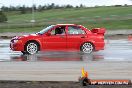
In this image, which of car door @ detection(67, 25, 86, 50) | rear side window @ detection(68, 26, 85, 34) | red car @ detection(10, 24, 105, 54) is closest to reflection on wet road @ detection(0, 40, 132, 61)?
red car @ detection(10, 24, 105, 54)

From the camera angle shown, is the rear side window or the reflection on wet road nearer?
the reflection on wet road

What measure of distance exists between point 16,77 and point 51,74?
3.56 ft

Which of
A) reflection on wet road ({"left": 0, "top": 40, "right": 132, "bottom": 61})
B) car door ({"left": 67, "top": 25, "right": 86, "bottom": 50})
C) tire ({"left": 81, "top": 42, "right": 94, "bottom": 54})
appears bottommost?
reflection on wet road ({"left": 0, "top": 40, "right": 132, "bottom": 61})

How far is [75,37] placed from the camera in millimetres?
22203

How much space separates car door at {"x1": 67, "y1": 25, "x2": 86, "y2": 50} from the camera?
22.1 m

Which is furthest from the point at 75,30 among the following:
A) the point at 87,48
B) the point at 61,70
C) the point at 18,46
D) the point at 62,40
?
the point at 61,70

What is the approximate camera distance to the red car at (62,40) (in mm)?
21538

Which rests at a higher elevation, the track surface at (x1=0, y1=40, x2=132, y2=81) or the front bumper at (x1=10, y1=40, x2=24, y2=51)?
the front bumper at (x1=10, y1=40, x2=24, y2=51)

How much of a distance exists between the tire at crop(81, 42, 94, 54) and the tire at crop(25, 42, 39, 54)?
6.90ft

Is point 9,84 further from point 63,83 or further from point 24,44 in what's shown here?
point 24,44

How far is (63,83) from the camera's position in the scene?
11.7 metres

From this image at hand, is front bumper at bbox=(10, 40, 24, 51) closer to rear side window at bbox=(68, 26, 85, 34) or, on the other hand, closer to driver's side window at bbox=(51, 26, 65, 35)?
driver's side window at bbox=(51, 26, 65, 35)

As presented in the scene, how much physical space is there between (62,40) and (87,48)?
1199 millimetres

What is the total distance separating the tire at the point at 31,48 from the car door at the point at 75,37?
1.52 meters
